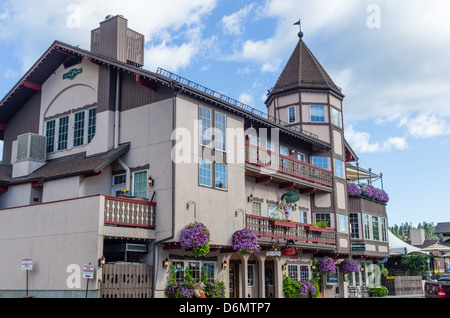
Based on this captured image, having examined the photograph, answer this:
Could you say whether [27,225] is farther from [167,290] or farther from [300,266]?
[300,266]

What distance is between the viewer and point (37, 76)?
91.6 ft

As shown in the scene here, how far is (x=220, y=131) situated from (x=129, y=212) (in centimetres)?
647

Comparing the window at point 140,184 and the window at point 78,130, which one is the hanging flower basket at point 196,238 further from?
the window at point 78,130

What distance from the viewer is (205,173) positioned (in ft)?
76.9

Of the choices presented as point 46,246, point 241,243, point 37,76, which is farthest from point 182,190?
point 37,76

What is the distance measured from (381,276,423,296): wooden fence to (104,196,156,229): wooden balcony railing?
26.4 meters

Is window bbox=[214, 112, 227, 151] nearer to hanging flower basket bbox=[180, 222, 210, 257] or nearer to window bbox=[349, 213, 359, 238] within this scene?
hanging flower basket bbox=[180, 222, 210, 257]

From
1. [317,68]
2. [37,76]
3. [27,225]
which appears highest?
[317,68]

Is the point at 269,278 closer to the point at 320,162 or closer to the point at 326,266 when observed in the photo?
the point at 326,266

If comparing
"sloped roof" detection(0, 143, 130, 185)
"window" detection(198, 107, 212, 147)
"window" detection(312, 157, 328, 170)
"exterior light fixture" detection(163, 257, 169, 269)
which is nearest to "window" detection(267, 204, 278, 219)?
"window" detection(312, 157, 328, 170)

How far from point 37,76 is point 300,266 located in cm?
1881

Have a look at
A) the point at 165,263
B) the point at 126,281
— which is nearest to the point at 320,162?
the point at 165,263

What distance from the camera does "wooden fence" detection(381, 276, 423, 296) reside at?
41125 mm

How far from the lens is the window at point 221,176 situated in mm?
24080
